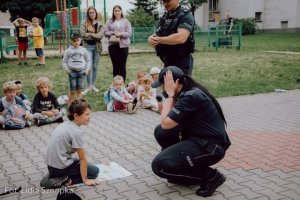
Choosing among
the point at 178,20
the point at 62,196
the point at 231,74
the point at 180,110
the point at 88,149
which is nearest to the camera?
the point at 62,196

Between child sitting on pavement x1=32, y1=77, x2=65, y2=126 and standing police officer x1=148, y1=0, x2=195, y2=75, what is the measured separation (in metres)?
2.57

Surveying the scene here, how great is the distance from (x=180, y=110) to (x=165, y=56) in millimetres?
1506

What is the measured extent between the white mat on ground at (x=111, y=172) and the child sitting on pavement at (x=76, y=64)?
349 centimetres

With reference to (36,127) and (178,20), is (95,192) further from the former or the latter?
(36,127)

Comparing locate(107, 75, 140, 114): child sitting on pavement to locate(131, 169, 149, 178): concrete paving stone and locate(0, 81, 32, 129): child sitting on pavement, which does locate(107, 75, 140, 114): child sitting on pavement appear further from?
locate(131, 169, 149, 178): concrete paving stone

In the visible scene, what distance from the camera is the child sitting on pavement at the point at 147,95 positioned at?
7.71m

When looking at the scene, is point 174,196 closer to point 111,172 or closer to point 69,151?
point 111,172

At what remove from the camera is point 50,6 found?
39344 mm

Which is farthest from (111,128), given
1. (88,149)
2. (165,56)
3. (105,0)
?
(105,0)

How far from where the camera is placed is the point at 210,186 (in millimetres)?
3812

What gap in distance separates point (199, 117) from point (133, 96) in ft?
14.1

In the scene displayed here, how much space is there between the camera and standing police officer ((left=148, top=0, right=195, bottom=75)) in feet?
15.1

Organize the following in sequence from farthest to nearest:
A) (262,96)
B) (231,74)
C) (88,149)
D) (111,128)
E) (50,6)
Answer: (50,6), (231,74), (262,96), (111,128), (88,149)

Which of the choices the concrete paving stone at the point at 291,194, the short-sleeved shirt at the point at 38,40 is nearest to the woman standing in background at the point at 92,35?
the short-sleeved shirt at the point at 38,40
